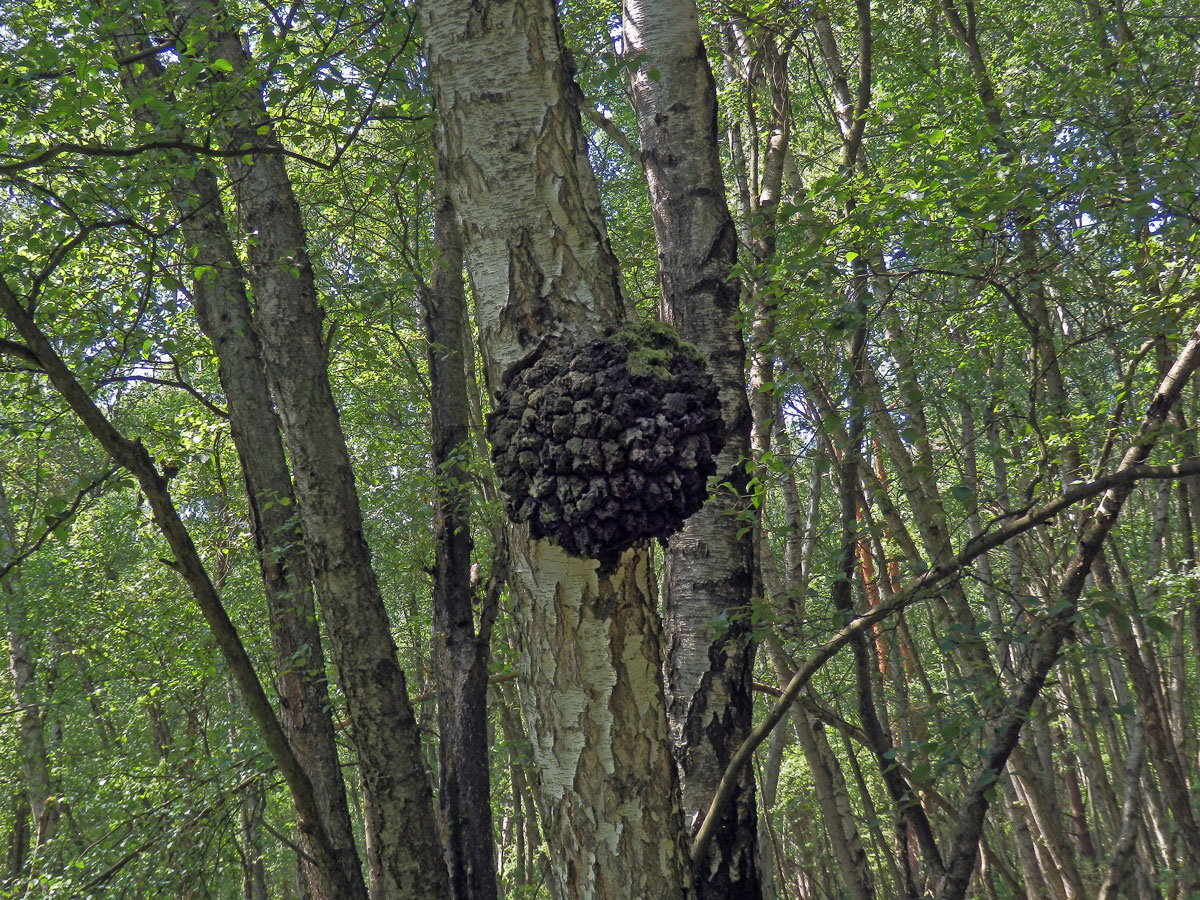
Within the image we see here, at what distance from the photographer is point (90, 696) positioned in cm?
1382

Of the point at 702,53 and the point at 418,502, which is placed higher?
the point at 702,53

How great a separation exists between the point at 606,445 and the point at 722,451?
105cm

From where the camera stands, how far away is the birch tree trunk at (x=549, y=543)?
1588mm

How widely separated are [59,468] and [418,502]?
1300 centimetres

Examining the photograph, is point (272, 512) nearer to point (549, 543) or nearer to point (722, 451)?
point (722, 451)

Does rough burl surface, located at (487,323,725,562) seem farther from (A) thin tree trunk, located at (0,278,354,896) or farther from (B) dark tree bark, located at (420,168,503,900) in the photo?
(B) dark tree bark, located at (420,168,503,900)

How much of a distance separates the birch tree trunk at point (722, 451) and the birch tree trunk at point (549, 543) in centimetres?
69

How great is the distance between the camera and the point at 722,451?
2484 millimetres

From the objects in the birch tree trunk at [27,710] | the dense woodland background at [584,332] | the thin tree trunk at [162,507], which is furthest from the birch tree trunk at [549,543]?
the birch tree trunk at [27,710]

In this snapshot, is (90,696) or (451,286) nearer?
(451,286)

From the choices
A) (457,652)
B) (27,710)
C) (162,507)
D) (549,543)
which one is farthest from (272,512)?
(27,710)

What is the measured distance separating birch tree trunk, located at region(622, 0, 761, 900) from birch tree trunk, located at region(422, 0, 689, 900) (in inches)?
27.1

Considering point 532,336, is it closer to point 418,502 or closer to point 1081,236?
point 1081,236

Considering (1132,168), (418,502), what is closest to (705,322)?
(1132,168)
